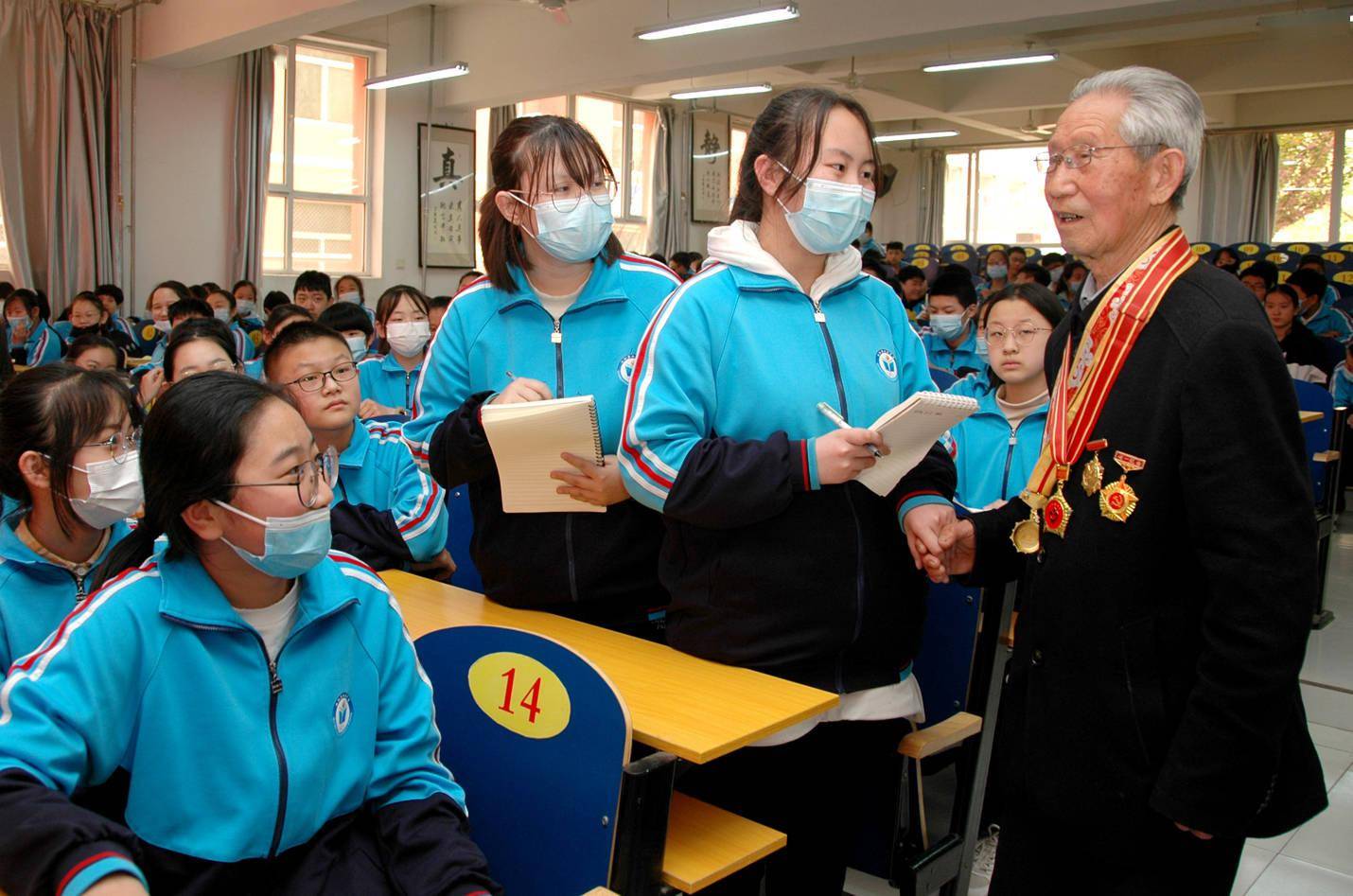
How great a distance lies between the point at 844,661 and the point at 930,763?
80cm

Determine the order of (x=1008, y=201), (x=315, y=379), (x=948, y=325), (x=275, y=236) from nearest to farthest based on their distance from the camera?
1. (x=315, y=379)
2. (x=948, y=325)
3. (x=275, y=236)
4. (x=1008, y=201)

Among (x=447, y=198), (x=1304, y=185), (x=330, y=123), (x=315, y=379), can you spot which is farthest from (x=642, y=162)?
(x=315, y=379)

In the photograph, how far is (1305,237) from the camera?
16781mm

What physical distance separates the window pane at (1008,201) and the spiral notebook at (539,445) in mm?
18845

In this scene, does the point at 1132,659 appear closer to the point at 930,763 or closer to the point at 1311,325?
the point at 930,763

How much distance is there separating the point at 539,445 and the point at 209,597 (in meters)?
0.66

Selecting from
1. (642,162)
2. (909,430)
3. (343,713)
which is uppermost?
(642,162)

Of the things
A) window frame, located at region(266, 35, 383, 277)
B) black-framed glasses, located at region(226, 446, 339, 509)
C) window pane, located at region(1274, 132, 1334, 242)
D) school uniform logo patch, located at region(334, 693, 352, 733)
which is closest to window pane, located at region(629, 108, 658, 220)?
window frame, located at region(266, 35, 383, 277)

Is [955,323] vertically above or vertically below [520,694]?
above

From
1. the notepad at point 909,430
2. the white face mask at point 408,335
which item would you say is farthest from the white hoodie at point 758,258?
the white face mask at point 408,335

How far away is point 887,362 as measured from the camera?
6.19 feet

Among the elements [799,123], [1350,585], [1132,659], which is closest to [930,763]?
[1132,659]

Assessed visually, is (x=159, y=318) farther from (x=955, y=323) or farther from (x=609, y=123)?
(x=609, y=123)

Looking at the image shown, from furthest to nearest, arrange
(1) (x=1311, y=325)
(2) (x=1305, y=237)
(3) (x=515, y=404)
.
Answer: (2) (x=1305, y=237), (1) (x=1311, y=325), (3) (x=515, y=404)
